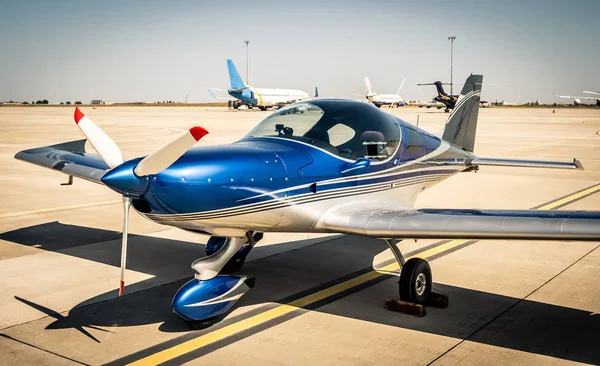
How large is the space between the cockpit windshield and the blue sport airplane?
0.01 m

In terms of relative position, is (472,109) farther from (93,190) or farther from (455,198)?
(93,190)

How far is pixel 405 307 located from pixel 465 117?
4916mm

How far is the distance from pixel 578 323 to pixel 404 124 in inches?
135

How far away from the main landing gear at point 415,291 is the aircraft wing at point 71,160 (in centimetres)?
451

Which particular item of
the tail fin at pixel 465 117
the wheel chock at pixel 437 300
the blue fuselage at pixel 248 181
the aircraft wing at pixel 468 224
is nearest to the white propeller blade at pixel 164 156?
the blue fuselage at pixel 248 181

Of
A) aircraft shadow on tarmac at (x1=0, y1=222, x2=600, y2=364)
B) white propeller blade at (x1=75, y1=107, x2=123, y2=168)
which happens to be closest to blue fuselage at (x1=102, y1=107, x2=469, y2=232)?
white propeller blade at (x1=75, y1=107, x2=123, y2=168)

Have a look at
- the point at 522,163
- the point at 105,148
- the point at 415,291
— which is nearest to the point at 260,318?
the point at 415,291

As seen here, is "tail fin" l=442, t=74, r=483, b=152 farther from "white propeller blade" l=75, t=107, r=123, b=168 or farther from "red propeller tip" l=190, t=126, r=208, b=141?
"red propeller tip" l=190, t=126, r=208, b=141

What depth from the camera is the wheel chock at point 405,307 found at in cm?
666

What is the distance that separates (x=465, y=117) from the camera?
34.8ft

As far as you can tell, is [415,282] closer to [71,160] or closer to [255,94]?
[71,160]

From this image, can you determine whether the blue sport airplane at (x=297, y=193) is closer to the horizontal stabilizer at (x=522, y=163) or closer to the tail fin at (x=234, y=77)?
the horizontal stabilizer at (x=522, y=163)

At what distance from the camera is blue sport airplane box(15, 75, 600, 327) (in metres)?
5.81

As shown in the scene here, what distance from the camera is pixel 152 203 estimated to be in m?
5.85
